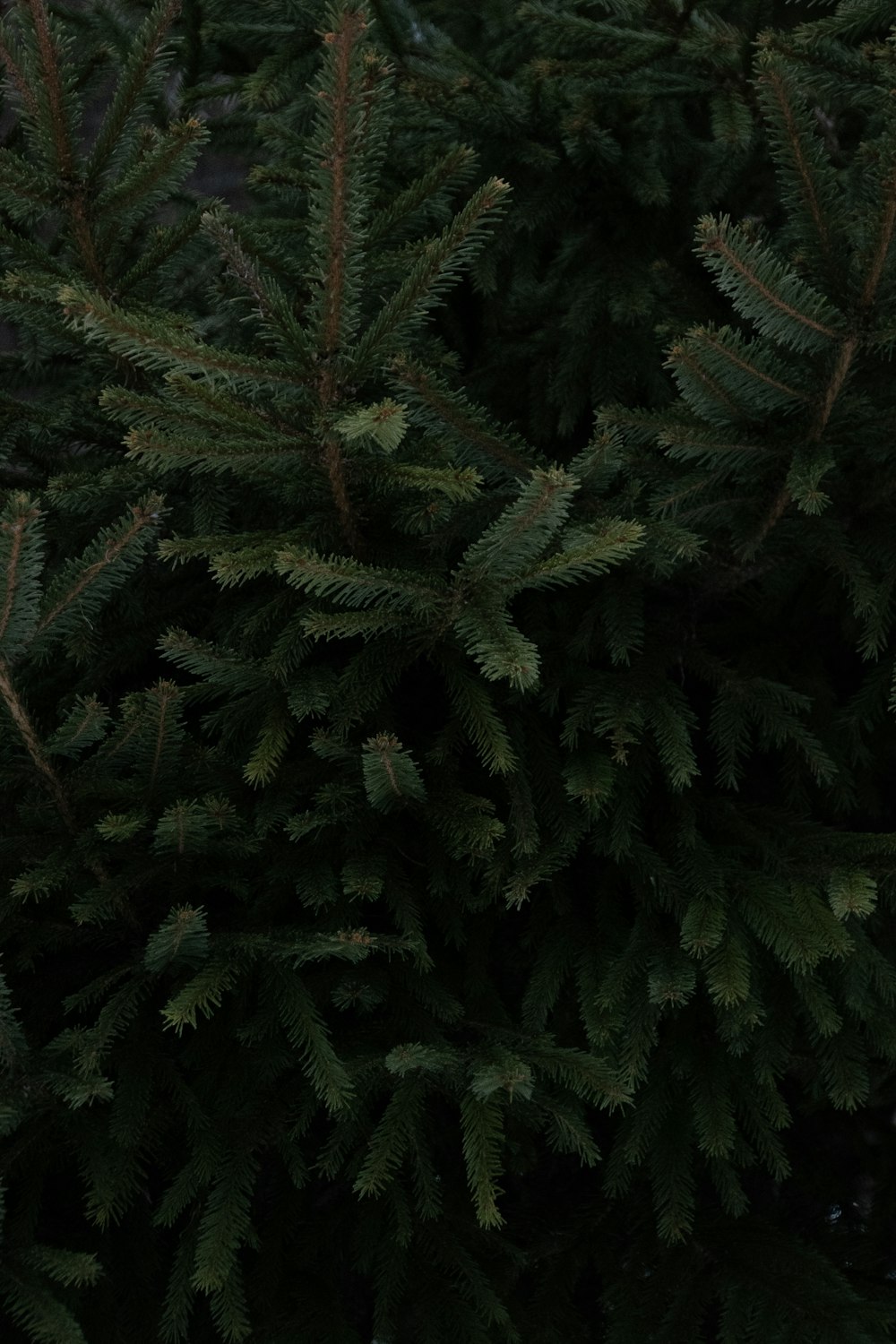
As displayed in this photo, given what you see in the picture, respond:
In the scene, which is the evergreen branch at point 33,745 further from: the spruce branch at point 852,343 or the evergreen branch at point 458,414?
the spruce branch at point 852,343

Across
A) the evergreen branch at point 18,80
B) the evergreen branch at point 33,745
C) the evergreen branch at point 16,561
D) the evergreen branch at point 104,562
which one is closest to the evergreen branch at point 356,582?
the evergreen branch at point 104,562

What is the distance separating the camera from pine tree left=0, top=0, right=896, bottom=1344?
4.66 feet

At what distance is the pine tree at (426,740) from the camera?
4.66 ft

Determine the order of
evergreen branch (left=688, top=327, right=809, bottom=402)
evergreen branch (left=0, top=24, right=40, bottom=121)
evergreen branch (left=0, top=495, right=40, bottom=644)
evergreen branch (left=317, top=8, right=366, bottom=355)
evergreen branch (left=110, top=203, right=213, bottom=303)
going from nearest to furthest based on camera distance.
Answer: evergreen branch (left=317, top=8, right=366, bottom=355) → evergreen branch (left=0, top=495, right=40, bottom=644) → evergreen branch (left=688, top=327, right=809, bottom=402) → evergreen branch (left=0, top=24, right=40, bottom=121) → evergreen branch (left=110, top=203, right=213, bottom=303)

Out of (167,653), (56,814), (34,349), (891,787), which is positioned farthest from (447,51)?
(891,787)

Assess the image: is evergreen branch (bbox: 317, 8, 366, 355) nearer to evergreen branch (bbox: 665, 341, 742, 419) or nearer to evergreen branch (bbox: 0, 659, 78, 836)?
evergreen branch (bbox: 665, 341, 742, 419)

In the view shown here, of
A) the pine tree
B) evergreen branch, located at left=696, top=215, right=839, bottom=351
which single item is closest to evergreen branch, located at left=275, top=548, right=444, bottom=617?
the pine tree

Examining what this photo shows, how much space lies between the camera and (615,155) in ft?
6.77

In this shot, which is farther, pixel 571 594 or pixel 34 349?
pixel 34 349

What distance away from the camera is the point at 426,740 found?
1.82m

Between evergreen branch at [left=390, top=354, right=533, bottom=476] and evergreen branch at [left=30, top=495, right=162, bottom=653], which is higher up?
evergreen branch at [left=390, top=354, right=533, bottom=476]

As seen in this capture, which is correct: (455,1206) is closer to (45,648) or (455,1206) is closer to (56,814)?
(56,814)

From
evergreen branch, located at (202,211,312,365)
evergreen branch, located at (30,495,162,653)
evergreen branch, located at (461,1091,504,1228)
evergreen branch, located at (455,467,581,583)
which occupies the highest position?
evergreen branch, located at (202,211,312,365)

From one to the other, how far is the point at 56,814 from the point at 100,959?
0.31 m
